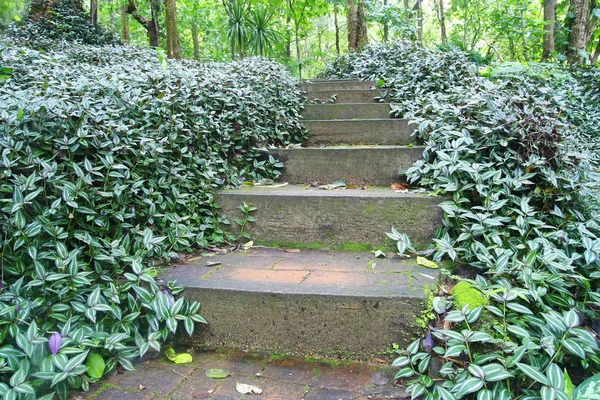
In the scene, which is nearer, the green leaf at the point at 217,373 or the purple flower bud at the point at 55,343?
the purple flower bud at the point at 55,343

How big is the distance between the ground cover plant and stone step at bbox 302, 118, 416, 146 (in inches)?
13.3

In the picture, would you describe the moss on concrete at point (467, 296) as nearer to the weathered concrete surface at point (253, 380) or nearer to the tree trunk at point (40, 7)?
the weathered concrete surface at point (253, 380)

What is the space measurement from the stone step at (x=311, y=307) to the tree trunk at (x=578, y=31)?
5.87 metres

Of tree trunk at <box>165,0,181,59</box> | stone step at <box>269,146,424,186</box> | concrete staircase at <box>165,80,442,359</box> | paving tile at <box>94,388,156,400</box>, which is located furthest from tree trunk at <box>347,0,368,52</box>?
paving tile at <box>94,388,156,400</box>

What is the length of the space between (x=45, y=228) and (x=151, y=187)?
0.52 meters

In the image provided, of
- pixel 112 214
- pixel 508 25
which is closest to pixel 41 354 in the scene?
pixel 112 214

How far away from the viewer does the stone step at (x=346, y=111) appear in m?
3.75

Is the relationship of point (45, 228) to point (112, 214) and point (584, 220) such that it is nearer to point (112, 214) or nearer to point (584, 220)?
point (112, 214)

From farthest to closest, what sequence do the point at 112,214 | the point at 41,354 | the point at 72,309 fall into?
the point at 112,214, the point at 72,309, the point at 41,354

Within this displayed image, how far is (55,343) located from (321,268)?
3.49 feet

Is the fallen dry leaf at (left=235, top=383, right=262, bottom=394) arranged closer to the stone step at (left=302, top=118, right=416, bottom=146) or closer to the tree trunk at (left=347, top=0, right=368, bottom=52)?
the stone step at (left=302, top=118, right=416, bottom=146)

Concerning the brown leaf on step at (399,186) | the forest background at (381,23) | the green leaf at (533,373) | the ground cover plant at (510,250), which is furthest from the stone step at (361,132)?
the forest background at (381,23)

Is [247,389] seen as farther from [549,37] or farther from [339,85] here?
[549,37]

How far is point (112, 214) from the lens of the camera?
1795mm
